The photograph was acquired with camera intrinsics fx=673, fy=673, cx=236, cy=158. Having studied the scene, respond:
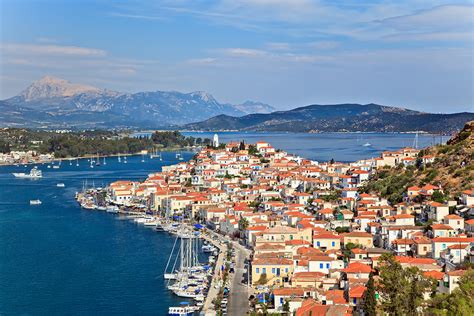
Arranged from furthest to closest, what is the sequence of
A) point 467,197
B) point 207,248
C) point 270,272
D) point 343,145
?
point 343,145 < point 207,248 < point 467,197 < point 270,272

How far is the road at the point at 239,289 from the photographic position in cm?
1061

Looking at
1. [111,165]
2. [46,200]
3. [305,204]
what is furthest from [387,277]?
[111,165]

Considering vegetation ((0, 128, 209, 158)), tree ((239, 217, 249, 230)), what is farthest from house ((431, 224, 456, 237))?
vegetation ((0, 128, 209, 158))

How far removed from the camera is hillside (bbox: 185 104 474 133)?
91.8 m

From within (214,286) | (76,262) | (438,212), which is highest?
(438,212)

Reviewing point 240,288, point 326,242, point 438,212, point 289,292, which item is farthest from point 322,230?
point 289,292

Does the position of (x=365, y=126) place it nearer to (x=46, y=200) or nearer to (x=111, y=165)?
(x=111, y=165)

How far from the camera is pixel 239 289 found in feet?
38.4

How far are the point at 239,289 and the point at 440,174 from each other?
319 inches

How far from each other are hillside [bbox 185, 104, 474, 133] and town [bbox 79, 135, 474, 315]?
58991mm

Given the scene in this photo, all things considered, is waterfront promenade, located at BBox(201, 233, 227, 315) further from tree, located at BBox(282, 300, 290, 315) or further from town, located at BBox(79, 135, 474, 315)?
tree, located at BBox(282, 300, 290, 315)

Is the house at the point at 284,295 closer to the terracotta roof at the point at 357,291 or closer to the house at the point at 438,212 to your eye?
the terracotta roof at the point at 357,291

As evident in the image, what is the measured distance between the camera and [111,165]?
4259cm

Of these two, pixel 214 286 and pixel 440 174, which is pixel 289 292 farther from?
pixel 440 174
